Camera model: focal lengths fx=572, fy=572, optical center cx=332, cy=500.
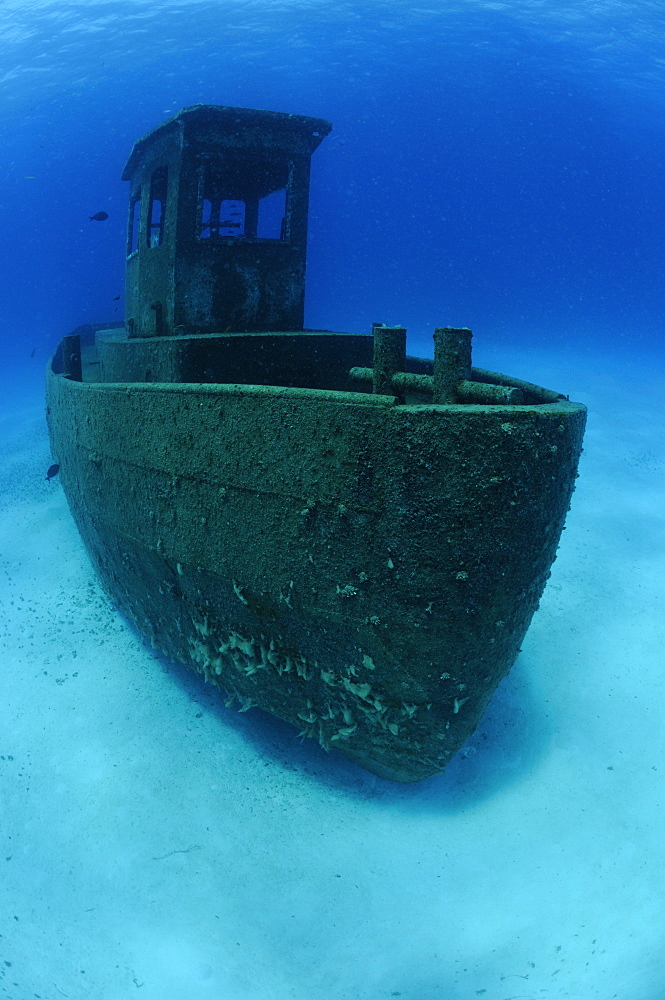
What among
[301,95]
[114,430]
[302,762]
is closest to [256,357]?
[114,430]

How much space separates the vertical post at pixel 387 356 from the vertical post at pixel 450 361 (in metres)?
0.24

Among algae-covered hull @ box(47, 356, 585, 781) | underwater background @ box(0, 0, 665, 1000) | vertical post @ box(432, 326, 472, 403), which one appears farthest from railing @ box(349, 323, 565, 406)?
underwater background @ box(0, 0, 665, 1000)

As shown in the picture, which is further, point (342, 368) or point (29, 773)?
point (342, 368)

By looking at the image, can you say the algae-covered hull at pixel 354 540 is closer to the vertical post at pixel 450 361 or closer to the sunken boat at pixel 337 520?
the sunken boat at pixel 337 520

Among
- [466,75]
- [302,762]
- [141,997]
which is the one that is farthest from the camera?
[466,75]

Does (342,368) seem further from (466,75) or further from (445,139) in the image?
(445,139)

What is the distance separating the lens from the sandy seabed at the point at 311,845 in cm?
280

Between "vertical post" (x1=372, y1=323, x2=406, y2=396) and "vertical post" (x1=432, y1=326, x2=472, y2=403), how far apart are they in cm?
24

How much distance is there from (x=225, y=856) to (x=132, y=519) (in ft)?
6.97

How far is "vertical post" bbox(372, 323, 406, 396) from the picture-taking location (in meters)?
2.88

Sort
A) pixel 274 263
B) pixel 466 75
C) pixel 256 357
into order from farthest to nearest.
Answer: pixel 466 75 → pixel 274 263 → pixel 256 357

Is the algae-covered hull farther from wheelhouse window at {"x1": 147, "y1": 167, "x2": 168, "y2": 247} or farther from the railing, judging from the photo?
wheelhouse window at {"x1": 147, "y1": 167, "x2": 168, "y2": 247}

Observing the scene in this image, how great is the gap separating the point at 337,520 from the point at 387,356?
878 mm

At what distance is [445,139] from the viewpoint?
107938 millimetres
